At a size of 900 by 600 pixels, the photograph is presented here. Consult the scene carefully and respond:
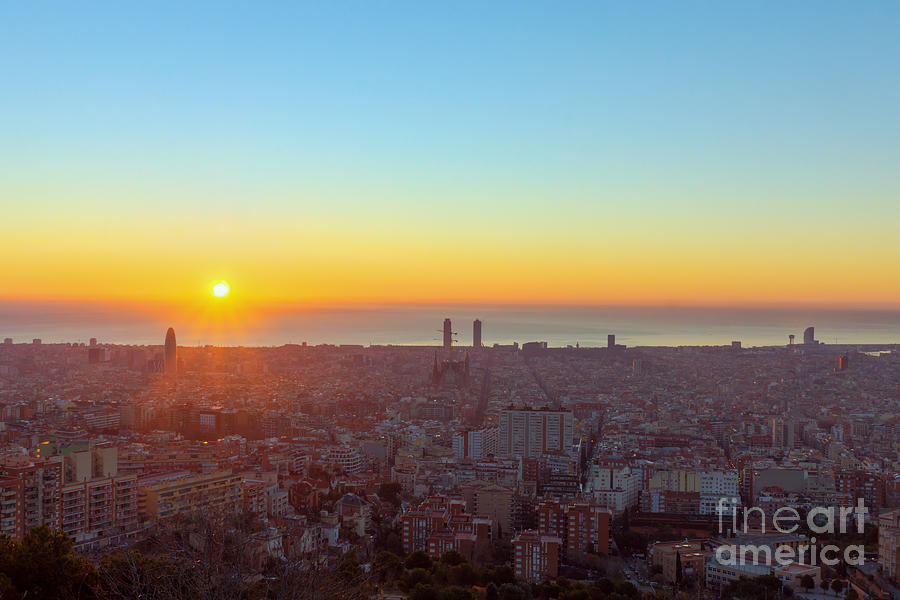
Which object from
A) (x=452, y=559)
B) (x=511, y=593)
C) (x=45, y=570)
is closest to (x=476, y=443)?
(x=452, y=559)

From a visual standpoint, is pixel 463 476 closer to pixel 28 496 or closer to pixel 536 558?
pixel 536 558

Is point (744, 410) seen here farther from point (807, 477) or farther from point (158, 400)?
point (158, 400)

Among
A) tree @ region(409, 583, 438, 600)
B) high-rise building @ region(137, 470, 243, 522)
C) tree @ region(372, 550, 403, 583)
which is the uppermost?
high-rise building @ region(137, 470, 243, 522)

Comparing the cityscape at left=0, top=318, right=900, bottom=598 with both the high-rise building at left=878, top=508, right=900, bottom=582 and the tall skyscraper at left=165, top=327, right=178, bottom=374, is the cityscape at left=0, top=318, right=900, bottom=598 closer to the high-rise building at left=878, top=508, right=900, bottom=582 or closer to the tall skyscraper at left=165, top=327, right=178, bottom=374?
the high-rise building at left=878, top=508, right=900, bottom=582

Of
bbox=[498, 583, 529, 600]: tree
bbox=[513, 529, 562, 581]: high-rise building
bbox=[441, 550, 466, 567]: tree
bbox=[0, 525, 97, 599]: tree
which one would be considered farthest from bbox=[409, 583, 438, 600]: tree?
bbox=[0, 525, 97, 599]: tree

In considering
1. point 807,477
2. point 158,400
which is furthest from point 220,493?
point 158,400

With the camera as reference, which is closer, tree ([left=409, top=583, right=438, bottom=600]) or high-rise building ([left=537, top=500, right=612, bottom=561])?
tree ([left=409, top=583, right=438, bottom=600])

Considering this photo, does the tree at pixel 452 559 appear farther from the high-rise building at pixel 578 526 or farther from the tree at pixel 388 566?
the high-rise building at pixel 578 526
